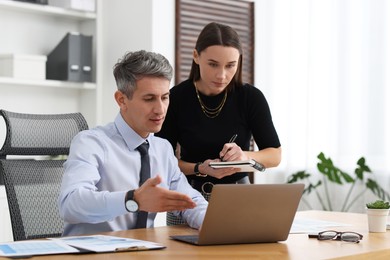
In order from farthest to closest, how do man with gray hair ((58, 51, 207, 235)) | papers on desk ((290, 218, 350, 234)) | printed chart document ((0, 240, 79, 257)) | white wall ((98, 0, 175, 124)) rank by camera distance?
1. white wall ((98, 0, 175, 124))
2. papers on desk ((290, 218, 350, 234))
3. man with gray hair ((58, 51, 207, 235))
4. printed chart document ((0, 240, 79, 257))

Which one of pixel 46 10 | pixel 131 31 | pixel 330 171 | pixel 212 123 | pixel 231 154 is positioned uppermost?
pixel 46 10

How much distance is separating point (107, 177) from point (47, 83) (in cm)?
241

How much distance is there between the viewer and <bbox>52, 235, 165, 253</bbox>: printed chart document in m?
1.77

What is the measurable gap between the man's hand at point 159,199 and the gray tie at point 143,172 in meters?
0.46

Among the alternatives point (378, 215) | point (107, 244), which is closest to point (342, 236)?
point (378, 215)

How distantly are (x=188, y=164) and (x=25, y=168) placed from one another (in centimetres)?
61

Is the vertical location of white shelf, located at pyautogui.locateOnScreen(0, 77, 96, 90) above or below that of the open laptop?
above

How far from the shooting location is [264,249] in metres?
1.89

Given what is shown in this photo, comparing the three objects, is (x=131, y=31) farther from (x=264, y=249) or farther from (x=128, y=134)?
(x=264, y=249)

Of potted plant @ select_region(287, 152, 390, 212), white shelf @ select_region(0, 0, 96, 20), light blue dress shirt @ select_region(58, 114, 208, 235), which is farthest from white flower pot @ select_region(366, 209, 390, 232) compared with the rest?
white shelf @ select_region(0, 0, 96, 20)

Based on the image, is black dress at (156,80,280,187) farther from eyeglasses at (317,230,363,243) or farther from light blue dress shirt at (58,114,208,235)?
eyeglasses at (317,230,363,243)

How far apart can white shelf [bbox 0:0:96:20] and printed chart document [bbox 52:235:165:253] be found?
270cm

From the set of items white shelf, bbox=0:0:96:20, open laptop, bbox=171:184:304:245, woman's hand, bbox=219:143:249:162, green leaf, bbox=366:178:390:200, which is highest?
white shelf, bbox=0:0:96:20

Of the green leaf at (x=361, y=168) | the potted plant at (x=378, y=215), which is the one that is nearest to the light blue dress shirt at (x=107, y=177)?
the potted plant at (x=378, y=215)
